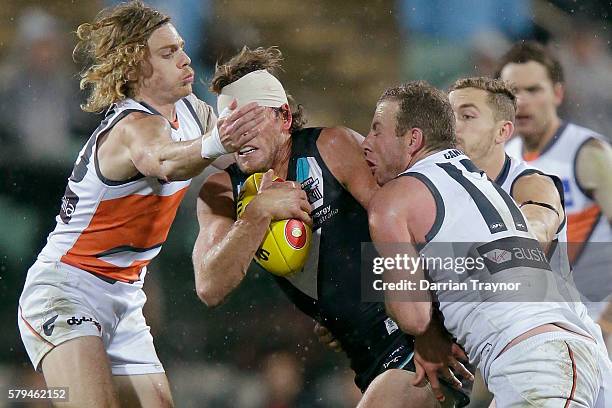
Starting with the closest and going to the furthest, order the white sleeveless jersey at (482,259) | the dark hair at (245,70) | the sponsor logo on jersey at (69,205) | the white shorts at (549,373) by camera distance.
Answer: the white shorts at (549,373) → the white sleeveless jersey at (482,259) → the dark hair at (245,70) → the sponsor logo on jersey at (69,205)

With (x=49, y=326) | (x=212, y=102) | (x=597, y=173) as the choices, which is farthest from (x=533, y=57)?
(x=49, y=326)

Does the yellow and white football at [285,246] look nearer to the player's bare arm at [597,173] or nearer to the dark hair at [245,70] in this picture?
the dark hair at [245,70]

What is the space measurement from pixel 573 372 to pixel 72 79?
3294 millimetres

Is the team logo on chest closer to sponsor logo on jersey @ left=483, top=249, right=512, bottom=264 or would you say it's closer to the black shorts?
the black shorts

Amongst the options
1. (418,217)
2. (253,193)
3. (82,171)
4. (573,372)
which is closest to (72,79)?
(82,171)

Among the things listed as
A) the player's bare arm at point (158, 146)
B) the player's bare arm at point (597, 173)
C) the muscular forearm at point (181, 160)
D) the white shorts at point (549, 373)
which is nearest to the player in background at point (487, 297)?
the white shorts at point (549, 373)

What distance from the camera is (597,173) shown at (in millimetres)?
4715

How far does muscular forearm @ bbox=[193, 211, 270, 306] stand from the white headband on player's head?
1.31ft

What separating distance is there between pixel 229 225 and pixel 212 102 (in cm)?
192

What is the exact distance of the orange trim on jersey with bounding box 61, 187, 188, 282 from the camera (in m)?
3.13

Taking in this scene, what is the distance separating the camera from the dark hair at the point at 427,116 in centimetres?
274

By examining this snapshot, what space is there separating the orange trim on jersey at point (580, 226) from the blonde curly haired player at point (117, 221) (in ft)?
7.29

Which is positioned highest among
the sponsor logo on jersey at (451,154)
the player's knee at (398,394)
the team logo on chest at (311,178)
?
the sponsor logo on jersey at (451,154)

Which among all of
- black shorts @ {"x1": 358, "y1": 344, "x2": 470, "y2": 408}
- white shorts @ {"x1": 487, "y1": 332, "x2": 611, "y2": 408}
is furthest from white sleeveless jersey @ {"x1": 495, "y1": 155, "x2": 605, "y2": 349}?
white shorts @ {"x1": 487, "y1": 332, "x2": 611, "y2": 408}
